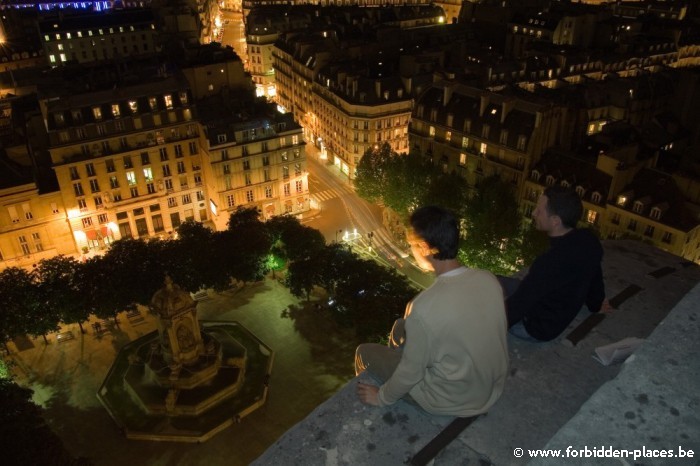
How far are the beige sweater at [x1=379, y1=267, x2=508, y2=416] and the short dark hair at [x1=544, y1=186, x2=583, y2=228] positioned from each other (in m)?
4.04

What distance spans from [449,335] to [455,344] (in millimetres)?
237

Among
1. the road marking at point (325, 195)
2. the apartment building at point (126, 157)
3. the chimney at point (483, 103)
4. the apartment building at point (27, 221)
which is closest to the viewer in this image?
the apartment building at point (27, 221)

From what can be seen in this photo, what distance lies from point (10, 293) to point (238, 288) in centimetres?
2288

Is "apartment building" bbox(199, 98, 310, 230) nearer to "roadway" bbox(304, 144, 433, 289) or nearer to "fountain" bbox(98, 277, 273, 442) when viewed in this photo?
"roadway" bbox(304, 144, 433, 289)

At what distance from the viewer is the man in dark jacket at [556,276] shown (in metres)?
13.8

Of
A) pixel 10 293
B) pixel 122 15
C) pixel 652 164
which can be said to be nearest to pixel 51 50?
pixel 122 15

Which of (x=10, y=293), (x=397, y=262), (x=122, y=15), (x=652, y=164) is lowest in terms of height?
(x=397, y=262)

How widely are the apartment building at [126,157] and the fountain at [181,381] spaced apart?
27.5m

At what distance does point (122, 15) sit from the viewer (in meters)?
130

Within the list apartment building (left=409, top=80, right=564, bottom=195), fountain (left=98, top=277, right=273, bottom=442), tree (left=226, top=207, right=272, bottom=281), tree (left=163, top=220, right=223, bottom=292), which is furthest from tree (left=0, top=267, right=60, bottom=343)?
apartment building (left=409, top=80, right=564, bottom=195)

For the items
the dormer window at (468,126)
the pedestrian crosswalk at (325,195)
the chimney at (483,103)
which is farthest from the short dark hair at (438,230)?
the pedestrian crosswalk at (325,195)

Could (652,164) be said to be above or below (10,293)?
above

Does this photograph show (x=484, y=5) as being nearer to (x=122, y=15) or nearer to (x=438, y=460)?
(x=122, y=15)

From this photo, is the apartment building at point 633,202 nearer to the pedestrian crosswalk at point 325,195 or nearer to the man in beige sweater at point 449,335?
the pedestrian crosswalk at point 325,195
